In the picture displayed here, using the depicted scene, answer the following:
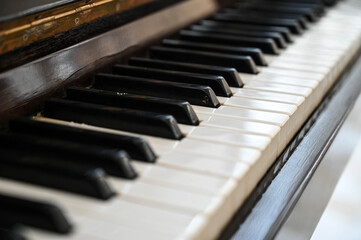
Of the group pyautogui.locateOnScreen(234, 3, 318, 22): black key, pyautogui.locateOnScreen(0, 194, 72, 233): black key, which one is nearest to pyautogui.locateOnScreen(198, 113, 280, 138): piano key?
pyautogui.locateOnScreen(0, 194, 72, 233): black key

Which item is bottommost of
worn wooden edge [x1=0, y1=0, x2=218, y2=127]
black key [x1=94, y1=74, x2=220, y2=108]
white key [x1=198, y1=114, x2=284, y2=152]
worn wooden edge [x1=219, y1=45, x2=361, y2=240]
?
worn wooden edge [x1=219, y1=45, x2=361, y2=240]

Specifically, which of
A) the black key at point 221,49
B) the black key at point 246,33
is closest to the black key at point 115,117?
the black key at point 221,49

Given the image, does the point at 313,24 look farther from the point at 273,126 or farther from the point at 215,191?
the point at 215,191

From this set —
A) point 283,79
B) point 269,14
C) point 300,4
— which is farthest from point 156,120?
point 300,4

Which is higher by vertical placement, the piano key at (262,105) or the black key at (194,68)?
the black key at (194,68)

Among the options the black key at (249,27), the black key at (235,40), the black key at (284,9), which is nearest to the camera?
the black key at (235,40)

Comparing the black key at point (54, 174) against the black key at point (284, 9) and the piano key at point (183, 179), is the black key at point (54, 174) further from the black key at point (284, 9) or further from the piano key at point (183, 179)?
the black key at point (284, 9)

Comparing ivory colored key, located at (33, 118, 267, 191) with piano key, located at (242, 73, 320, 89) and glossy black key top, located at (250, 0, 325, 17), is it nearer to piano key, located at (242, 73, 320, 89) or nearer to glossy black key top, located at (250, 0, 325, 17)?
piano key, located at (242, 73, 320, 89)
